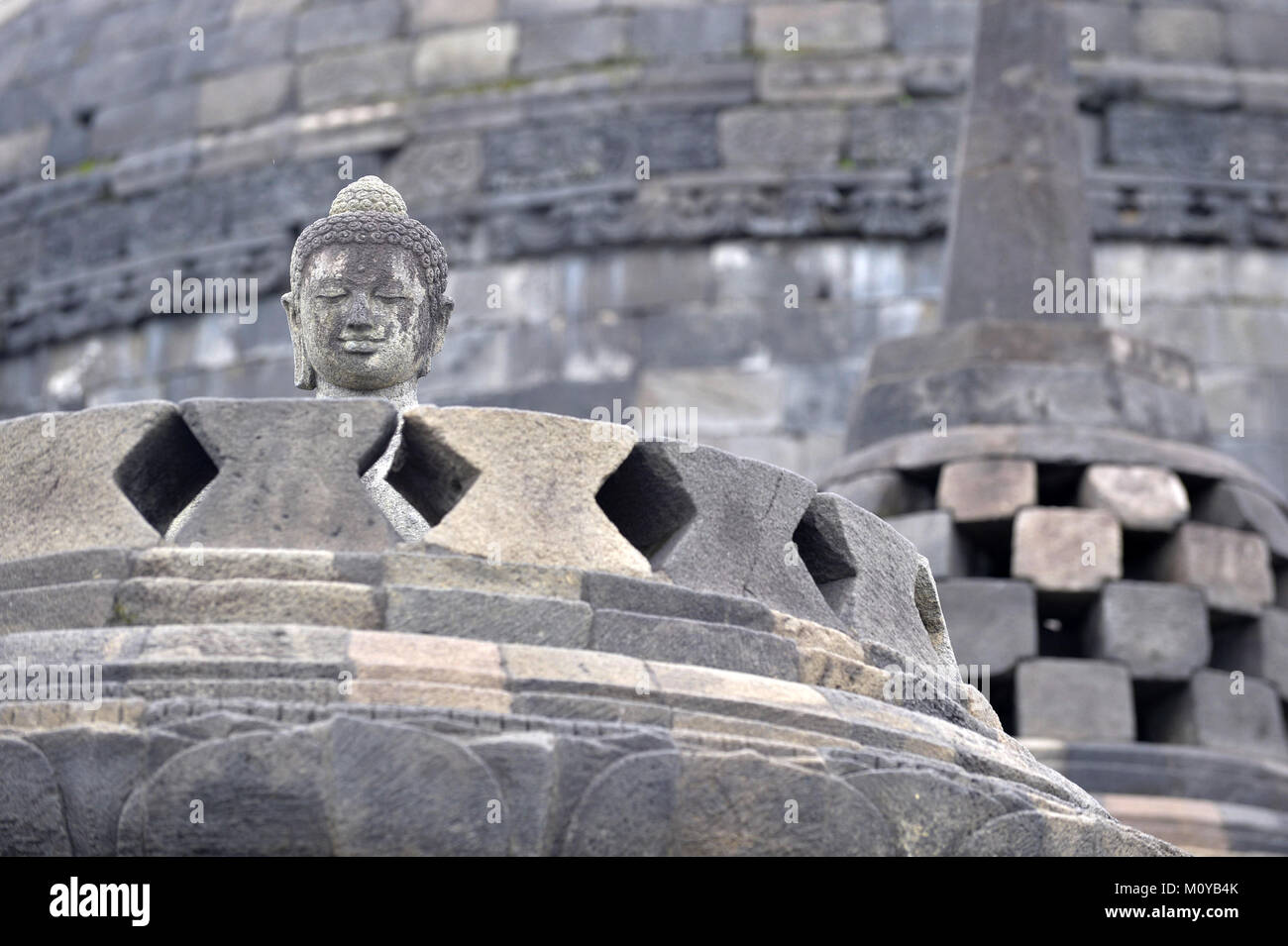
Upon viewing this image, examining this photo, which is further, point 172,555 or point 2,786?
point 172,555

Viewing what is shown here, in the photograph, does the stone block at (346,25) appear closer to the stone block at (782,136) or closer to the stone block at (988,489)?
the stone block at (782,136)

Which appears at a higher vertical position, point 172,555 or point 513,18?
point 513,18

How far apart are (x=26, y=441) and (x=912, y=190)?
1194 centimetres

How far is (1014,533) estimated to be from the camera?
514 inches

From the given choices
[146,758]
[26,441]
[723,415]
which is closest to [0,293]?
[723,415]

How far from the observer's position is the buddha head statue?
827 cm

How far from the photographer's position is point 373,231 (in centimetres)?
827

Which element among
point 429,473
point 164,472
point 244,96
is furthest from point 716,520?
point 244,96

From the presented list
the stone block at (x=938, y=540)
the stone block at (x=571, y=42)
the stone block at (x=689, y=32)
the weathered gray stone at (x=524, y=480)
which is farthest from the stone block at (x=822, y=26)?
the weathered gray stone at (x=524, y=480)

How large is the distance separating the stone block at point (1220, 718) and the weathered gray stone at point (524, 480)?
244 inches

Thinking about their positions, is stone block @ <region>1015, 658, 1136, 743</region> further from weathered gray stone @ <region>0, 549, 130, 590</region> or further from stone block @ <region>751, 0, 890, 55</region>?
stone block @ <region>751, 0, 890, 55</region>

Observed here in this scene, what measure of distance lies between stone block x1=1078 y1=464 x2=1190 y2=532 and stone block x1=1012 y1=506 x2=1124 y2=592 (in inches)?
5.3

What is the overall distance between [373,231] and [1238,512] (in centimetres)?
650
